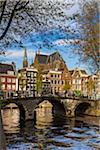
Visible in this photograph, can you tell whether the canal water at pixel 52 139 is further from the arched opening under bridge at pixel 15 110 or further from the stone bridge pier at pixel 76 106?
the stone bridge pier at pixel 76 106

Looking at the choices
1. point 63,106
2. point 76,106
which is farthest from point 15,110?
point 76,106

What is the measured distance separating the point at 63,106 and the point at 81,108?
0.78 m

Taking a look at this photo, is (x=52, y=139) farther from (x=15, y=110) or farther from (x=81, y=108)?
(x=81, y=108)

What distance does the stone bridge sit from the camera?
10.8 metres

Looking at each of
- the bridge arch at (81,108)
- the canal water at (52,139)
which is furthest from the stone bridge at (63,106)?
the canal water at (52,139)

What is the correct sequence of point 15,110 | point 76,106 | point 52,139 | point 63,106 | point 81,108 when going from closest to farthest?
point 52,139 < point 76,106 < point 63,106 < point 15,110 < point 81,108

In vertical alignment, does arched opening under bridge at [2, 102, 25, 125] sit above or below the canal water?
above

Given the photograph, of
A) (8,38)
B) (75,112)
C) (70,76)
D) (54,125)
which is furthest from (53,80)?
(8,38)

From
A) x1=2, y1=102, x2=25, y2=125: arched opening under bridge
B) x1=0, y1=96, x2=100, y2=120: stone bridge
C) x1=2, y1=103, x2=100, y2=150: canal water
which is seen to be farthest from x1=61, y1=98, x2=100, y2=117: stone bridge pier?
x1=2, y1=103, x2=100, y2=150: canal water

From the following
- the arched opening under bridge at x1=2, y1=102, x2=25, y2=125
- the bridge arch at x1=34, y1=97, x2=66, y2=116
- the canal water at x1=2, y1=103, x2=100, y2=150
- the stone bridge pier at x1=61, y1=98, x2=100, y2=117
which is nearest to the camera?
the canal water at x1=2, y1=103, x2=100, y2=150

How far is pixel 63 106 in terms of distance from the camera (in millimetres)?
12539

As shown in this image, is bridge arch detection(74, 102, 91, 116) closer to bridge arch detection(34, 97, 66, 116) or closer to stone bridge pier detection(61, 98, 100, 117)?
stone bridge pier detection(61, 98, 100, 117)

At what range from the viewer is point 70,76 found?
1338 centimetres

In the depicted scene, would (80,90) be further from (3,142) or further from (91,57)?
(3,142)
